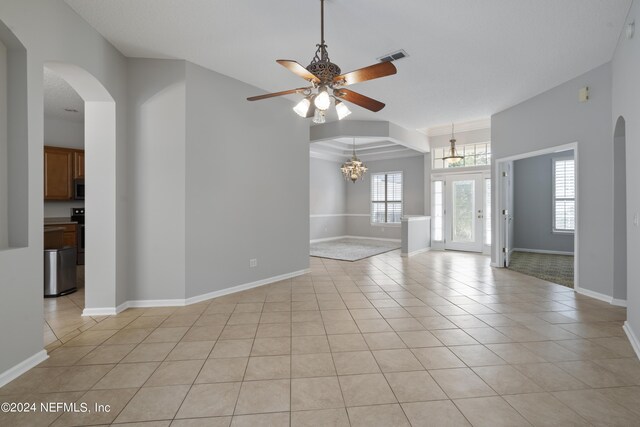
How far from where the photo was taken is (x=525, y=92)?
15.7 ft

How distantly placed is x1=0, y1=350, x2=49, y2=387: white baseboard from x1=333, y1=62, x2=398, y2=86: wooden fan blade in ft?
10.4

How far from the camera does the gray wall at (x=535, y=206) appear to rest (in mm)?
7512

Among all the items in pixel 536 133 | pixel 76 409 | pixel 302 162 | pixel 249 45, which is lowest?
pixel 76 409

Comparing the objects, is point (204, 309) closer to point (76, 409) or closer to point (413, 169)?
point (76, 409)

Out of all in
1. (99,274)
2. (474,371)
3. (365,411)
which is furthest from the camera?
(99,274)

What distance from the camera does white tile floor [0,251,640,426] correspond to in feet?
5.77

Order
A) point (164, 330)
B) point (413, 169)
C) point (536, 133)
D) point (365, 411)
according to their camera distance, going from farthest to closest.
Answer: point (413, 169) → point (536, 133) → point (164, 330) → point (365, 411)

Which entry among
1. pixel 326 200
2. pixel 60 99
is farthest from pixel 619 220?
pixel 60 99

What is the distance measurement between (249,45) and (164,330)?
3125 millimetres

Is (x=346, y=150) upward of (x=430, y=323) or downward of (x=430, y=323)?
upward

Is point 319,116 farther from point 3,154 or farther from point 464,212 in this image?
→ point 464,212

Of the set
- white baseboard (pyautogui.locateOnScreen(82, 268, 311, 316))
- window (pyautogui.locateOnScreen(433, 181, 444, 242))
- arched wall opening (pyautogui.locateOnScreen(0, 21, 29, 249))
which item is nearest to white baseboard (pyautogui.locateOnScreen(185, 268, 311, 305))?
white baseboard (pyautogui.locateOnScreen(82, 268, 311, 316))

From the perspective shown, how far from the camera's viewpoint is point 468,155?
7516 millimetres

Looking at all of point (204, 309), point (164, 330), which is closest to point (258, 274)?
point (204, 309)
